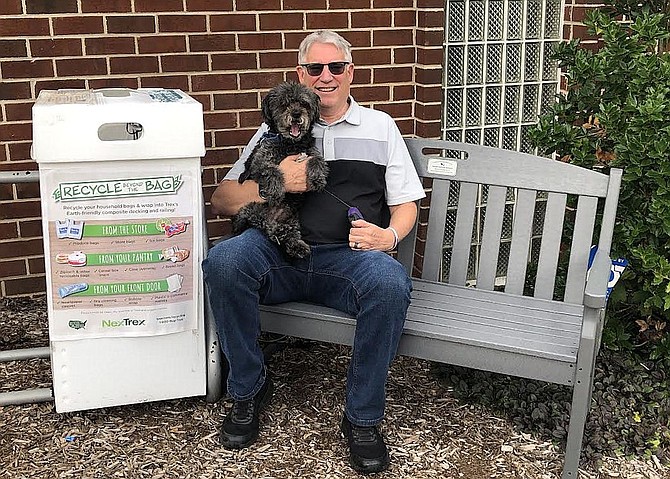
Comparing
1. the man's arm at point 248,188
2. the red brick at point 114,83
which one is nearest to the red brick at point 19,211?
the red brick at point 114,83

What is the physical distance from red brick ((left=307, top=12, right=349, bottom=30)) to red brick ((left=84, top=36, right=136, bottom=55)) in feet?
2.82

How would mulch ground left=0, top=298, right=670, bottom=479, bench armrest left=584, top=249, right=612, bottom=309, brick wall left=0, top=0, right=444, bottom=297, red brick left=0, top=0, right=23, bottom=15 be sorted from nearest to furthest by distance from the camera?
bench armrest left=584, top=249, right=612, bottom=309 → mulch ground left=0, top=298, right=670, bottom=479 → red brick left=0, top=0, right=23, bottom=15 → brick wall left=0, top=0, right=444, bottom=297

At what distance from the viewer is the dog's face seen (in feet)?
9.20

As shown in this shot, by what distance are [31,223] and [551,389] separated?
2.52 metres

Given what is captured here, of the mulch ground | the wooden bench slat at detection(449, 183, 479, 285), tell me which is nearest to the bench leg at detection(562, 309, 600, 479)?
the mulch ground

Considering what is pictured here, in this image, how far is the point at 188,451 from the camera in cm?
285

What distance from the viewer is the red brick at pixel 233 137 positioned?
12.8 ft

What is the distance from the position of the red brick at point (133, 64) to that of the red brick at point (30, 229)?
32.5 inches

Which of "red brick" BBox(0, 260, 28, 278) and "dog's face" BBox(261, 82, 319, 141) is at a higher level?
"dog's face" BBox(261, 82, 319, 141)

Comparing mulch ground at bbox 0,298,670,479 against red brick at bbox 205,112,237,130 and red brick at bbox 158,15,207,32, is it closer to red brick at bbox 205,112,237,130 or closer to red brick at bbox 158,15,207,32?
red brick at bbox 205,112,237,130

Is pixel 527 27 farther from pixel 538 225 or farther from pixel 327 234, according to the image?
pixel 327 234

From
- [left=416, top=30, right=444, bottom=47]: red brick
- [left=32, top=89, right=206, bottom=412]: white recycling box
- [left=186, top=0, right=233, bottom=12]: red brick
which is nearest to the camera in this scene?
[left=32, top=89, right=206, bottom=412]: white recycling box

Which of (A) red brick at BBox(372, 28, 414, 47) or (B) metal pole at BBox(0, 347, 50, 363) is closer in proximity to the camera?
(B) metal pole at BBox(0, 347, 50, 363)

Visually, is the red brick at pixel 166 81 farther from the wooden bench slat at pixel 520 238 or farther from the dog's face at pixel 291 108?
the wooden bench slat at pixel 520 238
